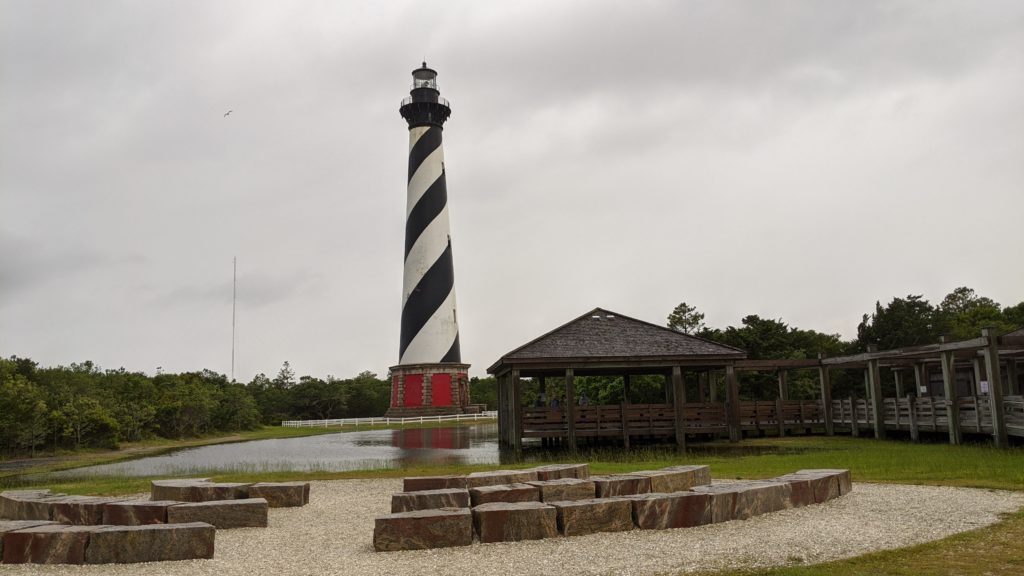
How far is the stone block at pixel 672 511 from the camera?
29.7ft

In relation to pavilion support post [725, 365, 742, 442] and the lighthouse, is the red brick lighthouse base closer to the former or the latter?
the lighthouse

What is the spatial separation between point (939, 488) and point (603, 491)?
5410 millimetres

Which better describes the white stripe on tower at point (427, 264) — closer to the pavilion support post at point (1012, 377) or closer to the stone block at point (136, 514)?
the pavilion support post at point (1012, 377)

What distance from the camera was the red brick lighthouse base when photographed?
49719 millimetres

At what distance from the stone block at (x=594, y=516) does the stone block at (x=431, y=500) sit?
1.72 metres

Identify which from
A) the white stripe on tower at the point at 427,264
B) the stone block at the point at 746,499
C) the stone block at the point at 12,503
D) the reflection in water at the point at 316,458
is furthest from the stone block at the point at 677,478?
the white stripe on tower at the point at 427,264

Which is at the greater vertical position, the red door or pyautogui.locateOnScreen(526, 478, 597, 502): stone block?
the red door

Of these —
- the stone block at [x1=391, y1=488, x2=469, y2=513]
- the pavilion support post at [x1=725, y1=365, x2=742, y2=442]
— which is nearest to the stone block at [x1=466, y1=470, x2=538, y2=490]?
the stone block at [x1=391, y1=488, x2=469, y2=513]

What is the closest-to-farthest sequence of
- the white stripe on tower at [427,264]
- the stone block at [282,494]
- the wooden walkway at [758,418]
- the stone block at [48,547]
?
the stone block at [48,547] → the stone block at [282,494] → the wooden walkway at [758,418] → the white stripe on tower at [427,264]

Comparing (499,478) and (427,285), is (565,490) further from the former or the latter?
(427,285)

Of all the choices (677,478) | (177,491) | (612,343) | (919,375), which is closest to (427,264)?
(612,343)

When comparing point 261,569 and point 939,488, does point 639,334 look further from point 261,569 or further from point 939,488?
point 261,569

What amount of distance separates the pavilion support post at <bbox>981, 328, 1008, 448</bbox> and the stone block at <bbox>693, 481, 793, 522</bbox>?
461 inches

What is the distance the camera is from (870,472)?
48.4ft
